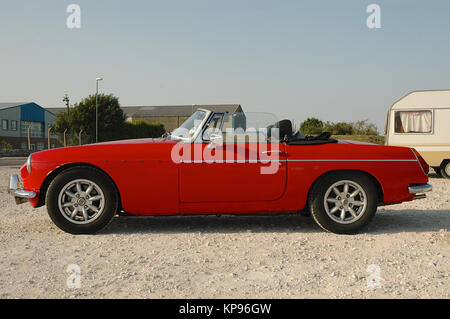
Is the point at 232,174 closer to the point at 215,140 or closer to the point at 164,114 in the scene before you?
the point at 215,140

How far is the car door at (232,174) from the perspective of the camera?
16.0 ft

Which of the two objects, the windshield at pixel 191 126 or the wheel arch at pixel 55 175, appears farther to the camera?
the windshield at pixel 191 126

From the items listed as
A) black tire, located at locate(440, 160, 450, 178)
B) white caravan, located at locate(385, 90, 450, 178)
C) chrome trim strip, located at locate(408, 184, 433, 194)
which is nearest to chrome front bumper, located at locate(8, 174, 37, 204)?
chrome trim strip, located at locate(408, 184, 433, 194)

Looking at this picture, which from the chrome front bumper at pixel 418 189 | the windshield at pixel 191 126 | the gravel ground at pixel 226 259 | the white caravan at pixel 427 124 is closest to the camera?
the gravel ground at pixel 226 259

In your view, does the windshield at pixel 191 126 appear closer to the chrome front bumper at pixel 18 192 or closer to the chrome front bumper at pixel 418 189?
the chrome front bumper at pixel 18 192

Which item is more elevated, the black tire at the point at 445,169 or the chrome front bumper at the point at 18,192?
the chrome front bumper at the point at 18,192

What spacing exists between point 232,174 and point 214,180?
8.4 inches

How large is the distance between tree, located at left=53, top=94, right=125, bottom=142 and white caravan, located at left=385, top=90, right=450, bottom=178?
1573 inches

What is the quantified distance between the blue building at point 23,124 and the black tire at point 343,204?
4700 centimetres

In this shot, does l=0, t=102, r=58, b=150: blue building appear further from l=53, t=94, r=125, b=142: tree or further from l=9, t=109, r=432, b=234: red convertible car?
l=9, t=109, r=432, b=234: red convertible car

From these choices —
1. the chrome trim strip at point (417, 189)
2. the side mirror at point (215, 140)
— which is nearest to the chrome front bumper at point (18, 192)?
the side mirror at point (215, 140)

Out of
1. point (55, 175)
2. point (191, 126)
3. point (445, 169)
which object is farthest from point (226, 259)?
point (445, 169)
